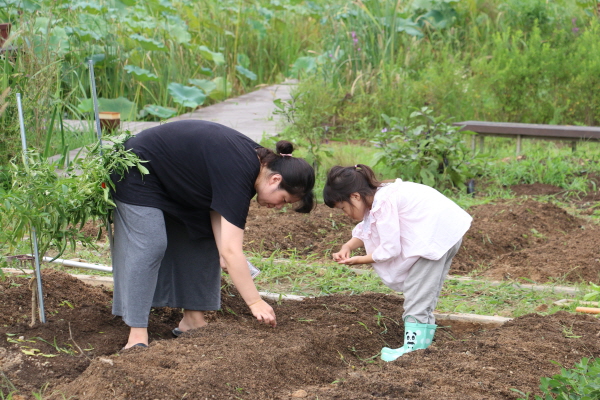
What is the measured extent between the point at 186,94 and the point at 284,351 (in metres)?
6.88

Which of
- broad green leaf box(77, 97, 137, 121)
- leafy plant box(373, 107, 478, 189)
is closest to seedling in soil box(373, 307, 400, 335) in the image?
leafy plant box(373, 107, 478, 189)

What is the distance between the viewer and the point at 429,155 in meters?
6.02

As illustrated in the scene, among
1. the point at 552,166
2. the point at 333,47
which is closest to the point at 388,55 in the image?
the point at 333,47

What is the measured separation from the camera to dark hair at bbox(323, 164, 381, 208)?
310 cm

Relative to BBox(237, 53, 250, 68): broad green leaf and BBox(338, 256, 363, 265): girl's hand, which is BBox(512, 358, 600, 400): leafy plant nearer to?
BBox(338, 256, 363, 265): girl's hand

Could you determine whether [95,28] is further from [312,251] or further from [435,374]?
[435,374]

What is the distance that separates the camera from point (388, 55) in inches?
381

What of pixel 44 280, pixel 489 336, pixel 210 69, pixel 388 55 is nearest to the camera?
pixel 489 336

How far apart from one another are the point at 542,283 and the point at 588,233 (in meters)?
1.04

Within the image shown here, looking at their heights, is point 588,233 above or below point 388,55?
below

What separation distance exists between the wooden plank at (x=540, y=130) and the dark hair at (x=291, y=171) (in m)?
4.24

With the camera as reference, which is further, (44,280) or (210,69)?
(210,69)

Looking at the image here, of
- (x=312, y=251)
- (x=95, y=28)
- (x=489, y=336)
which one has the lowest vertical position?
(x=312, y=251)

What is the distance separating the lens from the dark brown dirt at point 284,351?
7.95ft
